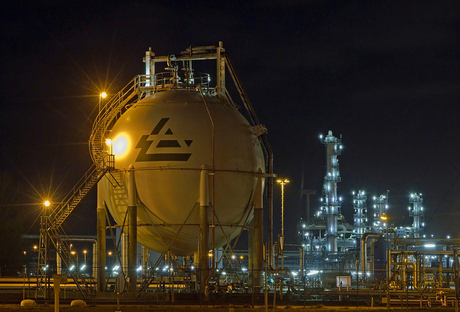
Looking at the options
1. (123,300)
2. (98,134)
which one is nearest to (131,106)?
(98,134)

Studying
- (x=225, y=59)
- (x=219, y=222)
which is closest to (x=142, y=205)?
(x=219, y=222)

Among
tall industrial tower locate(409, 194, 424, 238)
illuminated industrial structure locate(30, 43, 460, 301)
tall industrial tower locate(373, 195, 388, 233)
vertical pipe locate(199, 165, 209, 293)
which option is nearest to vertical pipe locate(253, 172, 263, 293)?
illuminated industrial structure locate(30, 43, 460, 301)

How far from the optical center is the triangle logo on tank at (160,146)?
35875 millimetres

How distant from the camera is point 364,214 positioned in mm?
116625

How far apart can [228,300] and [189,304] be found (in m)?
2.86

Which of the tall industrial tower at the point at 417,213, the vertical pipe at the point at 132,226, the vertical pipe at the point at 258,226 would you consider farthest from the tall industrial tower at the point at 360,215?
the vertical pipe at the point at 132,226

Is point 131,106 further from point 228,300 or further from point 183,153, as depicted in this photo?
point 228,300

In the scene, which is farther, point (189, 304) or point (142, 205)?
point (142, 205)

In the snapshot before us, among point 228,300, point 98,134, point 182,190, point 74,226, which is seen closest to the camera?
point 228,300

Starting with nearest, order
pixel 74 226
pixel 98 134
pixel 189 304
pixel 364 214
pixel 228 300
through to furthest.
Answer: pixel 189 304 < pixel 228 300 < pixel 98 134 < pixel 74 226 < pixel 364 214

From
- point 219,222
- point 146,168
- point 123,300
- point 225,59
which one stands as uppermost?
point 225,59

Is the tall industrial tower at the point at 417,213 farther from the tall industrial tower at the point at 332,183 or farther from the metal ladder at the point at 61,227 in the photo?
the metal ladder at the point at 61,227

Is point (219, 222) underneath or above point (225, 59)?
underneath

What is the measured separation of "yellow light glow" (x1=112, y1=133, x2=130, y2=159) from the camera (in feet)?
122
